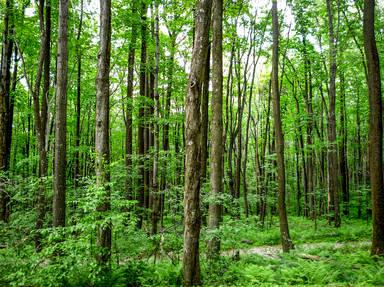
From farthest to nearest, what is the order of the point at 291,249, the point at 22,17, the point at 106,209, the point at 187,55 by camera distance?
the point at 187,55 < the point at 22,17 < the point at 291,249 < the point at 106,209

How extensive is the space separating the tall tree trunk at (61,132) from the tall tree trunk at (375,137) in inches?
352

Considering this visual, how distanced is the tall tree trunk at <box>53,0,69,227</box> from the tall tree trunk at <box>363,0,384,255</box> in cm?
895

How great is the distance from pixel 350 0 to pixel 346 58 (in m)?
3.82

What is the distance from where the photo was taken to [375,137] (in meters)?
8.83

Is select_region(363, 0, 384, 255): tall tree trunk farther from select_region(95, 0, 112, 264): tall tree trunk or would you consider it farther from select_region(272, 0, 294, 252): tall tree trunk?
select_region(95, 0, 112, 264): tall tree trunk

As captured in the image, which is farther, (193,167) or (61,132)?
(61,132)

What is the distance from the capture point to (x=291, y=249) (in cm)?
1078

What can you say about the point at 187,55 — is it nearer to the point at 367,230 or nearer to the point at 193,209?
the point at 367,230

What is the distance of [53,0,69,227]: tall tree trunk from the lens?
8.05 metres

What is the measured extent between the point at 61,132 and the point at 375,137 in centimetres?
916

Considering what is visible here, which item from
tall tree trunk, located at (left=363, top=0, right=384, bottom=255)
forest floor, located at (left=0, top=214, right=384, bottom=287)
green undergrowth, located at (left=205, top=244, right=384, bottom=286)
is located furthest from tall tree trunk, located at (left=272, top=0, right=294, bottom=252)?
tall tree trunk, located at (left=363, top=0, right=384, bottom=255)

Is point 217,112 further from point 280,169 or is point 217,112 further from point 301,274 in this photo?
point 301,274

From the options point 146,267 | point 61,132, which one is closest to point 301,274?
point 146,267

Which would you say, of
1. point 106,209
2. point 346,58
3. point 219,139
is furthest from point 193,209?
point 346,58
